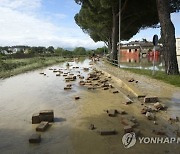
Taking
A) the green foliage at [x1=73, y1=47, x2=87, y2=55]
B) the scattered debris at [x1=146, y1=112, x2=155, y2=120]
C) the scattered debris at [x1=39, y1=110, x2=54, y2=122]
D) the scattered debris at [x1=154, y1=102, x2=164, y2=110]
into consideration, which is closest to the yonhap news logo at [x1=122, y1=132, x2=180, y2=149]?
the scattered debris at [x1=146, y1=112, x2=155, y2=120]

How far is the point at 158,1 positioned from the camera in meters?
19.1

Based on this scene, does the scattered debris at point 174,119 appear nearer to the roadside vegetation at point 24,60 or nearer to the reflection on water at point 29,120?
the reflection on water at point 29,120

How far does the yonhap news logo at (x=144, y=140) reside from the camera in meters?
6.56

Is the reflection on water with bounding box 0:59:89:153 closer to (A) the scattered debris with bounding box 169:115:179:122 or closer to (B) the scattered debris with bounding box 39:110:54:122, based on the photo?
(B) the scattered debris with bounding box 39:110:54:122

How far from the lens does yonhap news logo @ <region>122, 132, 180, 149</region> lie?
656 centimetres

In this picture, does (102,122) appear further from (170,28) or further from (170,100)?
(170,28)

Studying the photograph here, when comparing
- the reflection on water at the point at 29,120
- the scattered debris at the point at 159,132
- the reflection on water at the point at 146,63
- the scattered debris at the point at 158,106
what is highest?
the scattered debris at the point at 158,106

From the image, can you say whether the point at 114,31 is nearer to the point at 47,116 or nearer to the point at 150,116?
the point at 150,116

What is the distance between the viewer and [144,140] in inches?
267

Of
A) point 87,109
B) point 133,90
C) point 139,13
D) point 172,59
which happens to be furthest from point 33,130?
point 139,13

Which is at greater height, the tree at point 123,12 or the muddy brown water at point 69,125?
the tree at point 123,12

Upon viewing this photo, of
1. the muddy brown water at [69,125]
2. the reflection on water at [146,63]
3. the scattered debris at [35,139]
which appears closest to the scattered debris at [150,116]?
the muddy brown water at [69,125]

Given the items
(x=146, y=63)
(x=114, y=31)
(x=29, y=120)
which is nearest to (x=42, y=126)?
(x=29, y=120)

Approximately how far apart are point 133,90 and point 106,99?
139 cm
